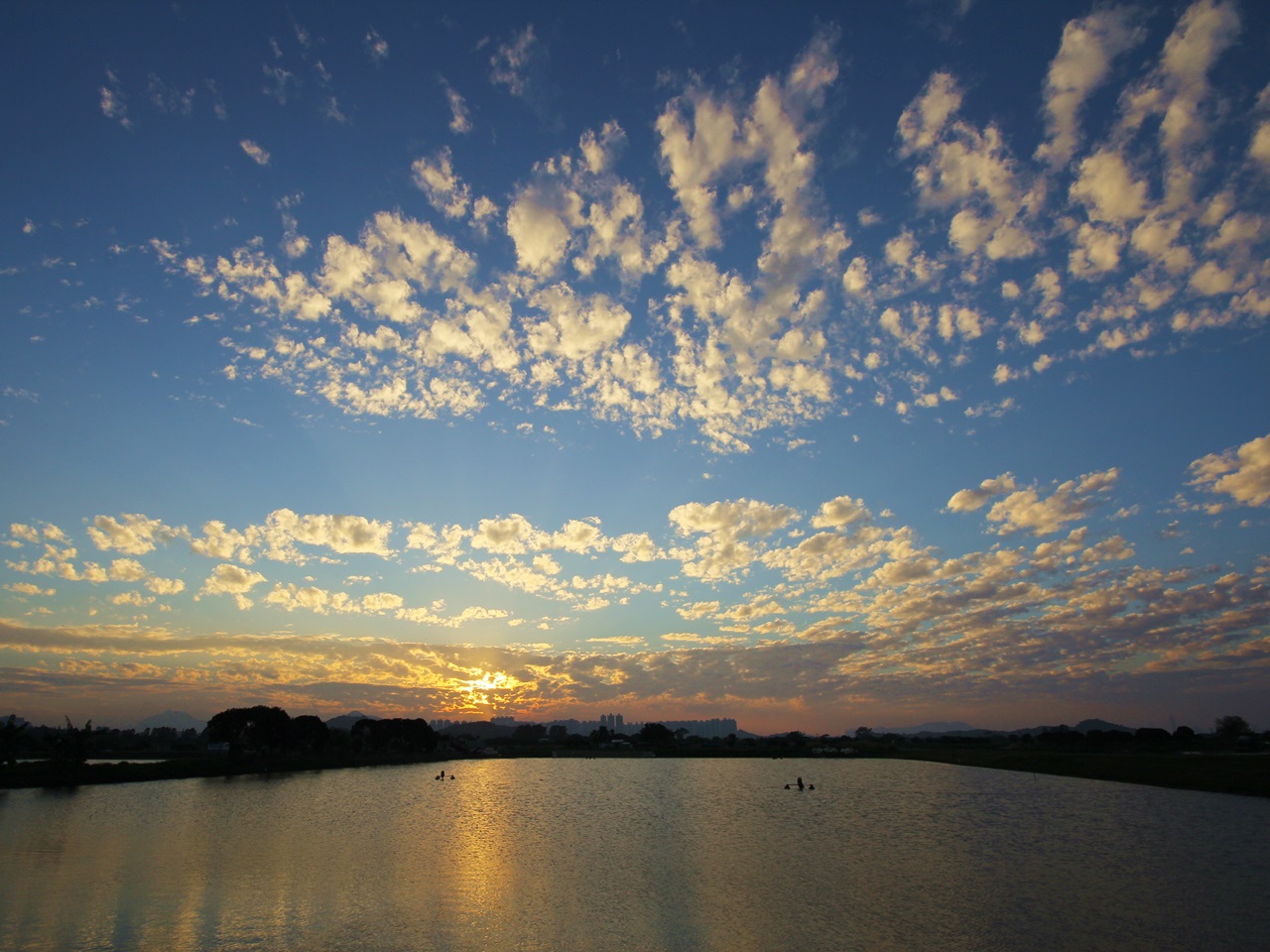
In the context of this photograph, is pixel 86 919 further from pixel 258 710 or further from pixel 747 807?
pixel 258 710

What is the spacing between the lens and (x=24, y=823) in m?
49.7

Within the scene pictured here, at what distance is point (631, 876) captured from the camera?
1439 inches

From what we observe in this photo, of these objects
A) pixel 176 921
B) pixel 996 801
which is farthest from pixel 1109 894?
pixel 996 801

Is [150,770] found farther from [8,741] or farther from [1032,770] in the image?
[1032,770]

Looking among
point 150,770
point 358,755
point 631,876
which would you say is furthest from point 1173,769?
point 358,755

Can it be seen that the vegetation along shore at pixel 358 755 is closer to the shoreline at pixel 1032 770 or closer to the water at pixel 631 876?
the shoreline at pixel 1032 770

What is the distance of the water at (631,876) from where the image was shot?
2517cm

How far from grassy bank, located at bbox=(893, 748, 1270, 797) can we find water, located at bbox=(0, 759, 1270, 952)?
8.93 m

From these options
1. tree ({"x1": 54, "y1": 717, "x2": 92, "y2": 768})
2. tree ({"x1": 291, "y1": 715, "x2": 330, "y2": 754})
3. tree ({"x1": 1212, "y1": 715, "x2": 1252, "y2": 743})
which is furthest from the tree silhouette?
tree ({"x1": 1212, "y1": 715, "x2": 1252, "y2": 743})

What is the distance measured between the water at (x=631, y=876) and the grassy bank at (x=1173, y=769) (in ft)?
29.3

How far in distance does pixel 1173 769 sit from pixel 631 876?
85731mm

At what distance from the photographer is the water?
25172 mm

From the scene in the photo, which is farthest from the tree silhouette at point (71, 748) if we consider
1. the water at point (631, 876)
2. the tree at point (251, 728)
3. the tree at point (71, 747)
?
the tree at point (251, 728)

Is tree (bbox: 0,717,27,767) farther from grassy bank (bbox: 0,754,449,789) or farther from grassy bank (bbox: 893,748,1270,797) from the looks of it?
grassy bank (bbox: 893,748,1270,797)
